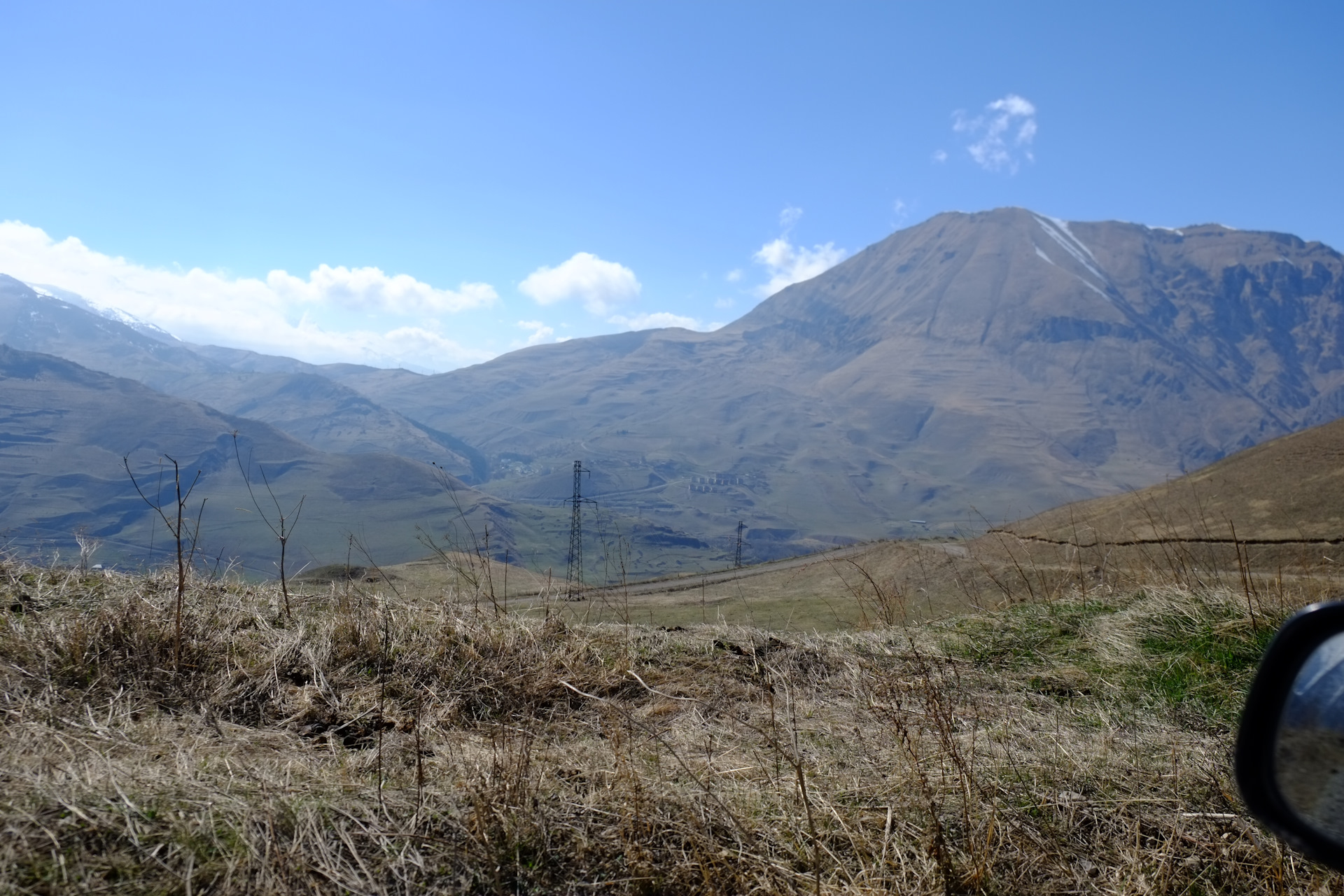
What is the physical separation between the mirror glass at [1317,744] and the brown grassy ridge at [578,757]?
1124 millimetres

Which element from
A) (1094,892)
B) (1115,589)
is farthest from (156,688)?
(1115,589)

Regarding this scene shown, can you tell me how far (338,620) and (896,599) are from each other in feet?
17.8

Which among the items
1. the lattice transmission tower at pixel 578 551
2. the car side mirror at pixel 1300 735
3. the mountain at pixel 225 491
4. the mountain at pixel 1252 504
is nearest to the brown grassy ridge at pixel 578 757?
the car side mirror at pixel 1300 735

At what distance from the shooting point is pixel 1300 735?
6.13 feet

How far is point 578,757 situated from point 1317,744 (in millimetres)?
2708

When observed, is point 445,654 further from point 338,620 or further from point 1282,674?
point 1282,674

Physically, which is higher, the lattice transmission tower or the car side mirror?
the car side mirror

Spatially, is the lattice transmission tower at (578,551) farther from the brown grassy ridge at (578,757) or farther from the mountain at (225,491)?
the mountain at (225,491)

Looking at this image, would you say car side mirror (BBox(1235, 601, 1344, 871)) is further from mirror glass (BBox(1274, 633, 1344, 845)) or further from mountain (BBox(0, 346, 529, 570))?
mountain (BBox(0, 346, 529, 570))

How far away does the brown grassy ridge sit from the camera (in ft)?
8.45

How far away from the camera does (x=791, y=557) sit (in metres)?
35.8

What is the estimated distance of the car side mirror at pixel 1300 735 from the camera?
70.4 inches

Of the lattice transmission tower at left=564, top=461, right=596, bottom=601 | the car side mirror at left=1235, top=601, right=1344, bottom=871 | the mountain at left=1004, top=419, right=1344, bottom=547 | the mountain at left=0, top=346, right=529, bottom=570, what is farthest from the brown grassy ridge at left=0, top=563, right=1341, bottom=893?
the mountain at left=0, top=346, right=529, bottom=570

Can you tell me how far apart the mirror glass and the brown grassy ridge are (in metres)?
1.12
